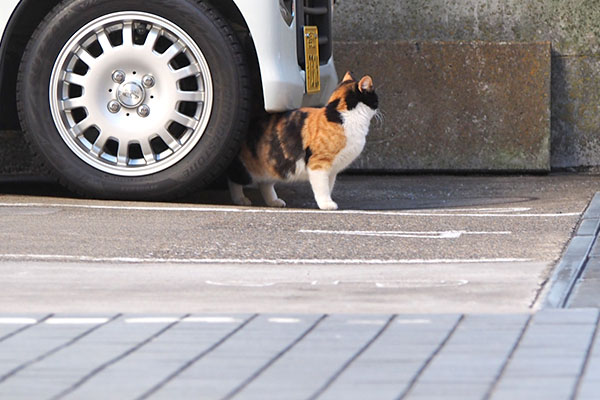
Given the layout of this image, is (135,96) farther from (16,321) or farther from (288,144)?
(16,321)

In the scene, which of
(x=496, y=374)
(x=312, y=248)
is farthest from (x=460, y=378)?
(x=312, y=248)

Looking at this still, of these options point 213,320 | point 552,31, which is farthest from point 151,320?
point 552,31

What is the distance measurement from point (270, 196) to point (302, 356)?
3.96m

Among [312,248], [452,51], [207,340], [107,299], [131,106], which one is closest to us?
[207,340]

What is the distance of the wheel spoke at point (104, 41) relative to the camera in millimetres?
7047

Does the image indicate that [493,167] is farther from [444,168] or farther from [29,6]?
[29,6]

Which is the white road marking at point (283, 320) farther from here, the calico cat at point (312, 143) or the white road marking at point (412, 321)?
the calico cat at point (312, 143)

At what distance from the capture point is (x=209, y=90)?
7051 mm

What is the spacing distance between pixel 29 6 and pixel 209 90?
115 centimetres

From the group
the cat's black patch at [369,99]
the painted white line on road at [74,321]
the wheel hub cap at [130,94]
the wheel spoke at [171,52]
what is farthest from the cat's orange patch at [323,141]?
the painted white line on road at [74,321]

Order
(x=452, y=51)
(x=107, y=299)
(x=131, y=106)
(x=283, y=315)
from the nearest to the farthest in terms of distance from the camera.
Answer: (x=283, y=315) → (x=107, y=299) → (x=131, y=106) → (x=452, y=51)

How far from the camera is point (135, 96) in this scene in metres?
7.05

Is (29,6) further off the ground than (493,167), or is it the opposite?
(29,6)

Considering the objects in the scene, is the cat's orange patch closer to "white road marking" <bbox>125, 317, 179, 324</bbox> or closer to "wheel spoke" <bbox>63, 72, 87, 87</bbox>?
"wheel spoke" <bbox>63, 72, 87, 87</bbox>
